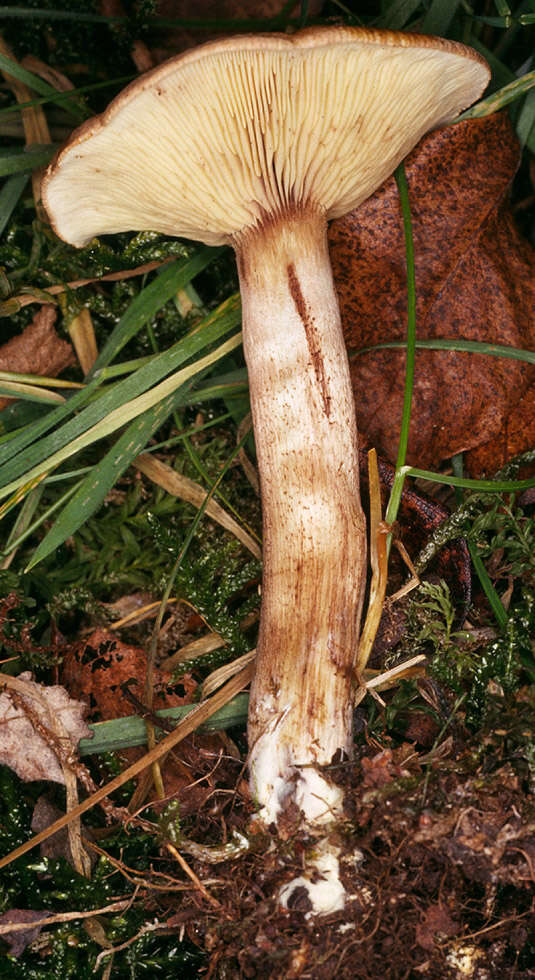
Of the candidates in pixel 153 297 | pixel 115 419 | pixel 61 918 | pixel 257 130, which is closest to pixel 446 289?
pixel 257 130

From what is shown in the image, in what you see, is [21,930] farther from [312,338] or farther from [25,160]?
[25,160]

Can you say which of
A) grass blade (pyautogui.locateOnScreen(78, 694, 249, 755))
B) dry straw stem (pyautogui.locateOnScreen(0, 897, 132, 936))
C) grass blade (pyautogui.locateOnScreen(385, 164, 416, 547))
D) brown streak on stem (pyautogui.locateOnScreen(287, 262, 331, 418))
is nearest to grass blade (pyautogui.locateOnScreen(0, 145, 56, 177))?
brown streak on stem (pyautogui.locateOnScreen(287, 262, 331, 418))

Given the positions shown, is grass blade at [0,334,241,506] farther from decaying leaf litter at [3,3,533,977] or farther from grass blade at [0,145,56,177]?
grass blade at [0,145,56,177]

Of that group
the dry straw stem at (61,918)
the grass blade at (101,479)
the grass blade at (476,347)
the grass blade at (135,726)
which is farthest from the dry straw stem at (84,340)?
the dry straw stem at (61,918)

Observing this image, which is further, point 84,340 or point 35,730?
point 84,340

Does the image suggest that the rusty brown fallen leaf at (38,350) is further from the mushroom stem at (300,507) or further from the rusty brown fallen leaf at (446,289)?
the rusty brown fallen leaf at (446,289)

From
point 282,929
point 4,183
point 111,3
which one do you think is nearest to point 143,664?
point 282,929
